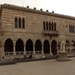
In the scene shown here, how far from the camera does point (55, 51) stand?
36562 millimetres

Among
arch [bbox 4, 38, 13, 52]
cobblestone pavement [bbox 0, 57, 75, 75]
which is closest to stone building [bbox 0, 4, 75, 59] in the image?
arch [bbox 4, 38, 13, 52]

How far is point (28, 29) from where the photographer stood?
101 feet

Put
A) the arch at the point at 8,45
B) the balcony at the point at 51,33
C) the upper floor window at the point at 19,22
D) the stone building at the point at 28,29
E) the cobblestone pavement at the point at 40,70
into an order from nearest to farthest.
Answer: the cobblestone pavement at the point at 40,70 < the stone building at the point at 28,29 < the upper floor window at the point at 19,22 < the arch at the point at 8,45 < the balcony at the point at 51,33

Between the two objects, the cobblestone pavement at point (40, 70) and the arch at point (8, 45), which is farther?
the arch at point (8, 45)

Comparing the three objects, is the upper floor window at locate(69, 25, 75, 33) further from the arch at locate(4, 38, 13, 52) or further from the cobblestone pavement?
the cobblestone pavement

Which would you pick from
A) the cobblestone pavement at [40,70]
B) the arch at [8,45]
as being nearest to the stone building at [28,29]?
the arch at [8,45]

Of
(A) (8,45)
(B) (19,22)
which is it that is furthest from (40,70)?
(A) (8,45)

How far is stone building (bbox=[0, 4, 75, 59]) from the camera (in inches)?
1100

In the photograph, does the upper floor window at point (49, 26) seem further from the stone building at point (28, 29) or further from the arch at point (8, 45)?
the arch at point (8, 45)

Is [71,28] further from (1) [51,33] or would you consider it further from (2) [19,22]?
(2) [19,22]

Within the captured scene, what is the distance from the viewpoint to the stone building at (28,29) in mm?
27938

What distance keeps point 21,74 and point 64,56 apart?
505 inches

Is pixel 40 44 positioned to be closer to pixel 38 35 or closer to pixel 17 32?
pixel 38 35

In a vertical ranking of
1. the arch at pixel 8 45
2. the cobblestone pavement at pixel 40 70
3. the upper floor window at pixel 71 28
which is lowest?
the cobblestone pavement at pixel 40 70
